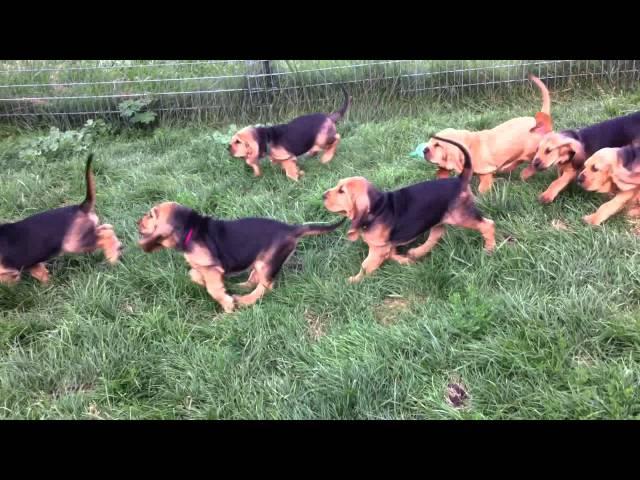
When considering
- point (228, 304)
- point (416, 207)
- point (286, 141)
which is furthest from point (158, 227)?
point (286, 141)

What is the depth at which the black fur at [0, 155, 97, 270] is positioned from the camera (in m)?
4.37

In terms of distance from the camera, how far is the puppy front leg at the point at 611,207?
14.2 feet

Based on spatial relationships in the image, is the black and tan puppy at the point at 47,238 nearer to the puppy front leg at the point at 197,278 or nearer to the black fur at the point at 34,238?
the black fur at the point at 34,238

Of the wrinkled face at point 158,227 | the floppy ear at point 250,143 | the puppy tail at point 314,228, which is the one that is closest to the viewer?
the wrinkled face at point 158,227

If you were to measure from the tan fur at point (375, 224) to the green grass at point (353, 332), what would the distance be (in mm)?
117

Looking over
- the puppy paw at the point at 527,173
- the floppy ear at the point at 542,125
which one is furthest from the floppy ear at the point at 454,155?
the floppy ear at the point at 542,125

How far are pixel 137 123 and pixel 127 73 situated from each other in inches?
37.2

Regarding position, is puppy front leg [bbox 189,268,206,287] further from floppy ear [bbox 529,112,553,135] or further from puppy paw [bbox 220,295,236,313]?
floppy ear [bbox 529,112,553,135]

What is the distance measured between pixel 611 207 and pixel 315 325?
260 cm

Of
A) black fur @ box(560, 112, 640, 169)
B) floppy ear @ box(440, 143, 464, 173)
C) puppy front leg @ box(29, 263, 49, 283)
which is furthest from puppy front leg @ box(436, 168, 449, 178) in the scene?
puppy front leg @ box(29, 263, 49, 283)

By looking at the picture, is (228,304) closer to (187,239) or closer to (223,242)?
(223,242)

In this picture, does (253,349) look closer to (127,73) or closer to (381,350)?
(381,350)

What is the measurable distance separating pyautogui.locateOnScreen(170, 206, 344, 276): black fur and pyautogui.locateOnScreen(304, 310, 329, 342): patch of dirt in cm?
46

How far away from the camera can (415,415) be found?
3.10 m
